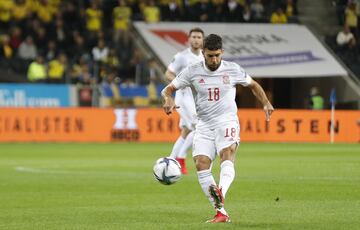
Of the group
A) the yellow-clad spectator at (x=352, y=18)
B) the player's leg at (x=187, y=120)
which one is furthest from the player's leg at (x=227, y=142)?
the yellow-clad spectator at (x=352, y=18)

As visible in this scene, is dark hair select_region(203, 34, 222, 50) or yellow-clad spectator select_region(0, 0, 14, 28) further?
yellow-clad spectator select_region(0, 0, 14, 28)

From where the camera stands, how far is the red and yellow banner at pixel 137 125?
33.1 meters

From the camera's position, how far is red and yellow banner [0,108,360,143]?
Answer: 109 feet

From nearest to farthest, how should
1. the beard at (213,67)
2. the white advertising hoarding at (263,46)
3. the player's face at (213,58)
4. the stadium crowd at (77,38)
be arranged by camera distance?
the player's face at (213,58) → the beard at (213,67) → the stadium crowd at (77,38) → the white advertising hoarding at (263,46)

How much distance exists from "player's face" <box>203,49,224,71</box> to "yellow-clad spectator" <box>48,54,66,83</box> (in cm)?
2397

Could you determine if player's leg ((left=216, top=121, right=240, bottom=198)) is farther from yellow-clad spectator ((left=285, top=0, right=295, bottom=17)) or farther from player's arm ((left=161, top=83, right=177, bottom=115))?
yellow-clad spectator ((left=285, top=0, right=295, bottom=17))

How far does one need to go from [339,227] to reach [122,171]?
983 centimetres

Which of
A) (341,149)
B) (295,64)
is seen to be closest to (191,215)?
(341,149)

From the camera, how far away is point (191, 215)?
468 inches

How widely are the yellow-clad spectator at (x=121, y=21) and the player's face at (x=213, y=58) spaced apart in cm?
2622

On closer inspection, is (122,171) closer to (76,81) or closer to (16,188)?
(16,188)

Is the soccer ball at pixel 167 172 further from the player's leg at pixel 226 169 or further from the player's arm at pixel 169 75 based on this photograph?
the player's arm at pixel 169 75

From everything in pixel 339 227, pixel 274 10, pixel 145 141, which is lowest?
pixel 145 141

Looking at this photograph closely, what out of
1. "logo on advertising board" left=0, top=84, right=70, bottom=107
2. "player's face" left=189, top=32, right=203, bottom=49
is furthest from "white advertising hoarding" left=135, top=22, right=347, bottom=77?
"player's face" left=189, top=32, right=203, bottom=49
